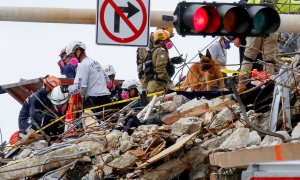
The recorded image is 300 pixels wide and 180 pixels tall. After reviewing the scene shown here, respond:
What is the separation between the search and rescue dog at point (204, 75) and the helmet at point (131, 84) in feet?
6.58

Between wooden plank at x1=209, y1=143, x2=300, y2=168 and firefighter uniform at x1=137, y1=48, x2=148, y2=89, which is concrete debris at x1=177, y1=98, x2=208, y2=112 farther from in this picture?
wooden plank at x1=209, y1=143, x2=300, y2=168

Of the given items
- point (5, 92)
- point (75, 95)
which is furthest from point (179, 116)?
point (5, 92)

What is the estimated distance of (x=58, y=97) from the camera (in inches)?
848

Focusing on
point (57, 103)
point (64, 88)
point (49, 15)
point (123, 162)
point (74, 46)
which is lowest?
point (123, 162)

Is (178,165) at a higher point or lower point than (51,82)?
lower

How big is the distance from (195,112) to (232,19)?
486 centimetres

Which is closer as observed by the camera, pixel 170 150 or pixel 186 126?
pixel 170 150

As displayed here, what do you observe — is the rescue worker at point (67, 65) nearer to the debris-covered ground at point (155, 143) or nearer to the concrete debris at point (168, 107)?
the debris-covered ground at point (155, 143)

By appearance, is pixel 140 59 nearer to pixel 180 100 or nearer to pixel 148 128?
pixel 180 100

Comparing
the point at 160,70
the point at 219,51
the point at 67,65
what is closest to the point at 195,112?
the point at 160,70

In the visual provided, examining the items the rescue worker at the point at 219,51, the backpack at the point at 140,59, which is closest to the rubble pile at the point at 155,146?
the backpack at the point at 140,59

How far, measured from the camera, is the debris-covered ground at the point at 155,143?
15.2 metres

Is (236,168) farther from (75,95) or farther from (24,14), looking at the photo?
(75,95)

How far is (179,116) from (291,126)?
288cm
